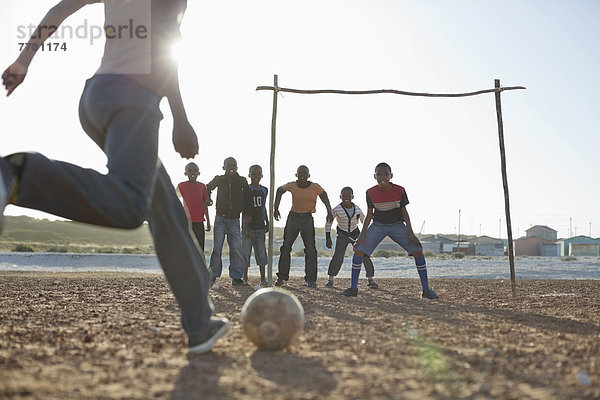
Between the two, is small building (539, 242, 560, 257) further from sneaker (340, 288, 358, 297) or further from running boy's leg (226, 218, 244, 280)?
sneaker (340, 288, 358, 297)

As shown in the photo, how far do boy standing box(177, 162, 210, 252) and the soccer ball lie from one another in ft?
21.6

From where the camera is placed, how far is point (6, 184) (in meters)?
2.41

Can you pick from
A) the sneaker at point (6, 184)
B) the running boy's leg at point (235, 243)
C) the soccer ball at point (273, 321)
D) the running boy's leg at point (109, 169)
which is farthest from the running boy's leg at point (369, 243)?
the sneaker at point (6, 184)

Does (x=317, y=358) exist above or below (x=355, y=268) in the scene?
below

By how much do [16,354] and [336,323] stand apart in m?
2.74

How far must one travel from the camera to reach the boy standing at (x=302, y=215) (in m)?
11.2

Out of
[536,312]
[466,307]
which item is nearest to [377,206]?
[466,307]

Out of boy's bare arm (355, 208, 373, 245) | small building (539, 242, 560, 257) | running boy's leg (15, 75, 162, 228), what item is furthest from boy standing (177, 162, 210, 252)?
small building (539, 242, 560, 257)

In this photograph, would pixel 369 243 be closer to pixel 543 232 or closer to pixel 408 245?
pixel 408 245

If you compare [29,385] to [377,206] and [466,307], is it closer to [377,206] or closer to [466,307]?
[466,307]

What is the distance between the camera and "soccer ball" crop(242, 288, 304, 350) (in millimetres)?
3699

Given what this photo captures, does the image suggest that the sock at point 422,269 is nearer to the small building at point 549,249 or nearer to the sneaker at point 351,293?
the sneaker at point 351,293

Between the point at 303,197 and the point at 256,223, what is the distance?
105 centimetres

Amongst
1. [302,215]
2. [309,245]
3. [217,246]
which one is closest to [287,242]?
[309,245]
